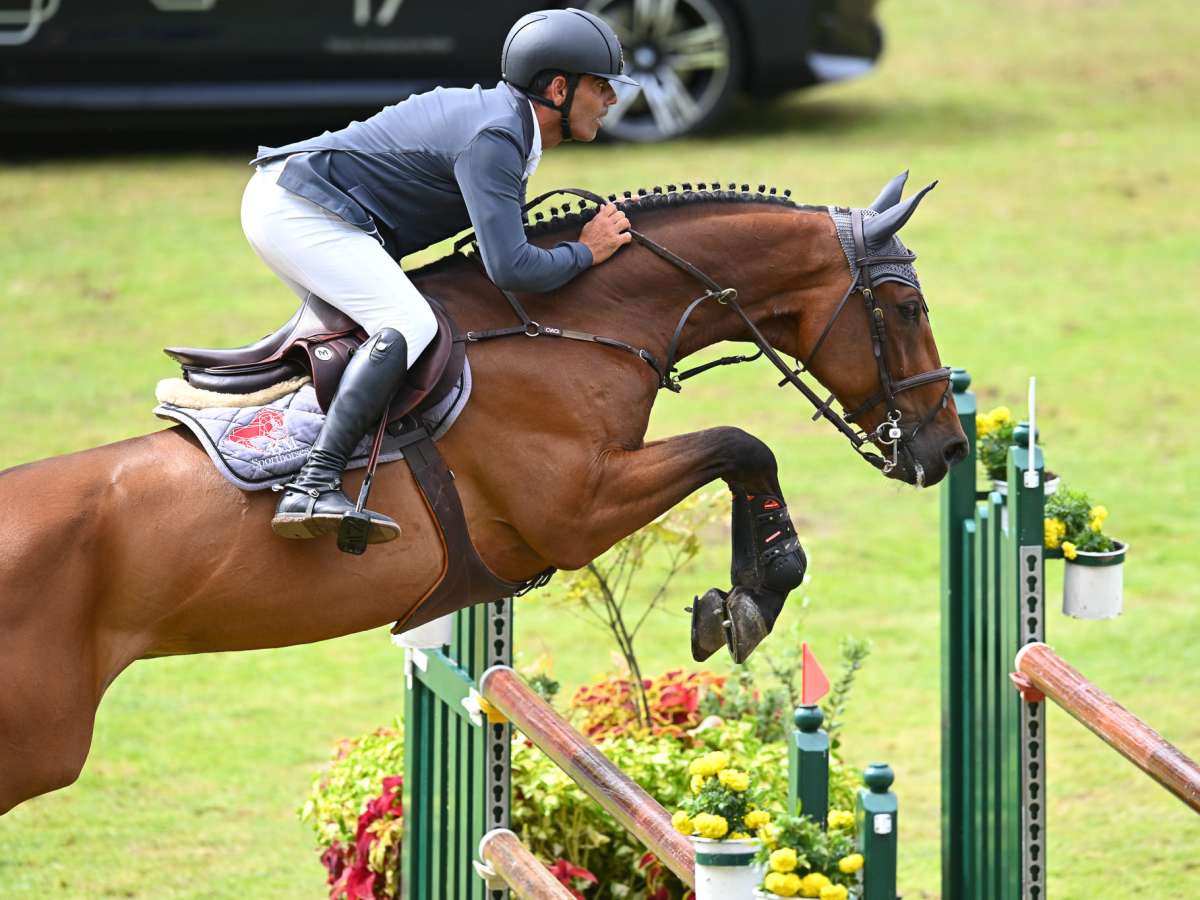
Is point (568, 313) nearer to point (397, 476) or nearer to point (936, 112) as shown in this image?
point (397, 476)

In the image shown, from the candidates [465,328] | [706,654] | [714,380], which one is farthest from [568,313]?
[714,380]

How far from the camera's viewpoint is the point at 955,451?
5.05 metres

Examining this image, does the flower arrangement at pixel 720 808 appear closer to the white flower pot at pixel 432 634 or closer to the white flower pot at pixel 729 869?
the white flower pot at pixel 729 869

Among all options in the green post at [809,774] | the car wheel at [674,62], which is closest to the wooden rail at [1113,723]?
the green post at [809,774]

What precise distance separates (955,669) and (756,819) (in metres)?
2.19

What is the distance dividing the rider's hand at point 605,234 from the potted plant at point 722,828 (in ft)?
4.53

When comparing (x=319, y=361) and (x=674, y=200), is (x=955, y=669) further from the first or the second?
(x=319, y=361)

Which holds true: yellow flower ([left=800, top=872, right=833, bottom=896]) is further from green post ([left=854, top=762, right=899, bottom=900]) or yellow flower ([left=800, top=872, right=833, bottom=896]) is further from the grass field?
the grass field

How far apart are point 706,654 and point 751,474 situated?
45cm

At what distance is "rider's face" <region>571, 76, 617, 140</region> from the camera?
15.4 feet

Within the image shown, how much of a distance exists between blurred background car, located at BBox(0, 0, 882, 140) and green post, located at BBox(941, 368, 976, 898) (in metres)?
7.81

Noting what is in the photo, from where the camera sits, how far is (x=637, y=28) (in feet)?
43.8

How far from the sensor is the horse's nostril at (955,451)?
502cm

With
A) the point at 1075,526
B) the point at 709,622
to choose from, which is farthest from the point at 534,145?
the point at 1075,526
